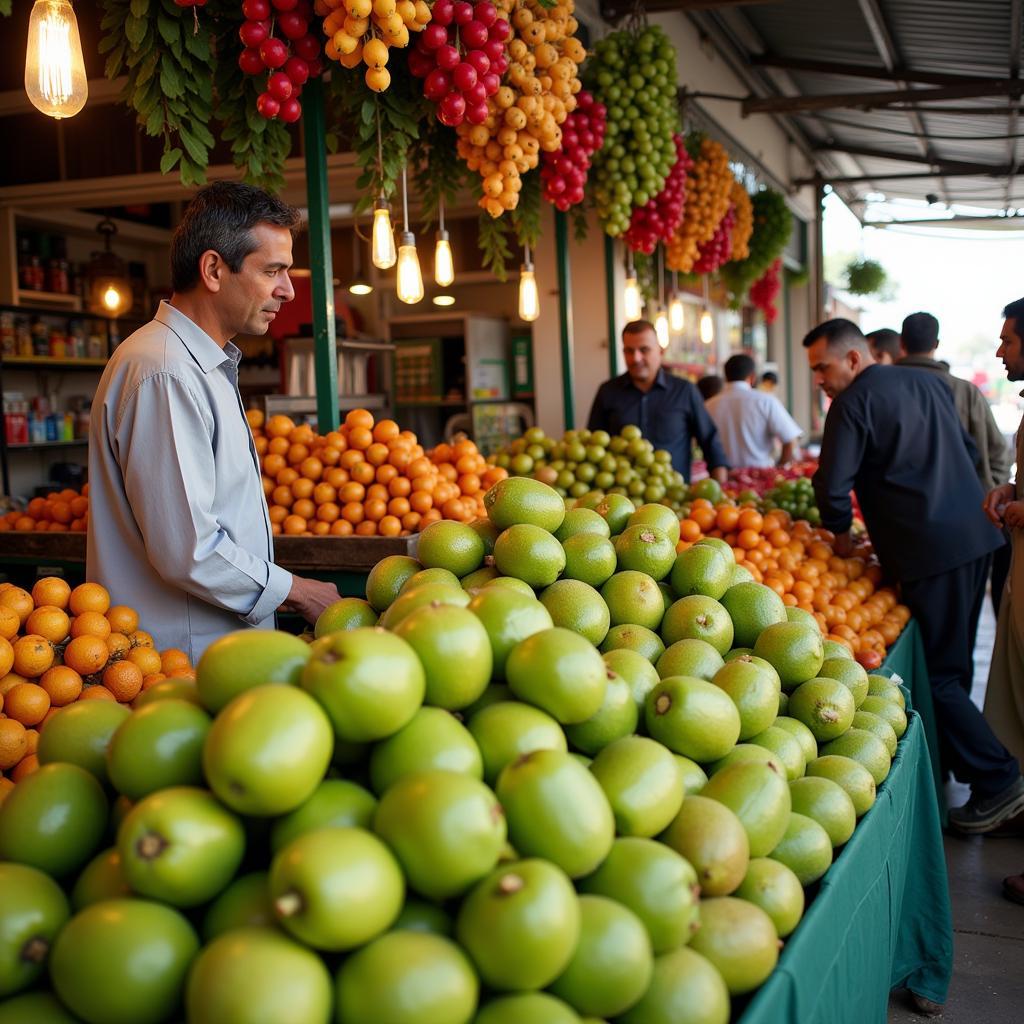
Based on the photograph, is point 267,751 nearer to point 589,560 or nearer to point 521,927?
point 521,927

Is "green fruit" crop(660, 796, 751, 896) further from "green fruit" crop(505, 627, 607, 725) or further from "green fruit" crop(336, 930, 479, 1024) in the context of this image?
"green fruit" crop(336, 930, 479, 1024)

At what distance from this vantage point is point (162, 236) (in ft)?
28.6

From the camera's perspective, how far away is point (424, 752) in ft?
3.68

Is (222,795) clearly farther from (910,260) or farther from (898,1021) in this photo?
(910,260)

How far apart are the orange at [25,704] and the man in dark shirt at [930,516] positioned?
2933 millimetres

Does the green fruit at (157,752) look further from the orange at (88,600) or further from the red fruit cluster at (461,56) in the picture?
the red fruit cluster at (461,56)

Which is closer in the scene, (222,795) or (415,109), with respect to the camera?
(222,795)

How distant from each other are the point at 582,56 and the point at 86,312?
506 cm

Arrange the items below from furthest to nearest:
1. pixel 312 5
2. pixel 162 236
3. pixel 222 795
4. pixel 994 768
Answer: pixel 162 236 → pixel 994 768 → pixel 312 5 → pixel 222 795

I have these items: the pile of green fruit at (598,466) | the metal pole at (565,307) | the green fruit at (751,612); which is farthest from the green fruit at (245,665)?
the metal pole at (565,307)

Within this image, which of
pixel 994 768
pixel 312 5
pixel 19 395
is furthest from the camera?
pixel 19 395

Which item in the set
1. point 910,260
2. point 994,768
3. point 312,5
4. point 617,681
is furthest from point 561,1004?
point 910,260

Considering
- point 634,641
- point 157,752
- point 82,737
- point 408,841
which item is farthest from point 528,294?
point 408,841

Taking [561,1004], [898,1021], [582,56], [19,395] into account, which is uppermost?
[582,56]
